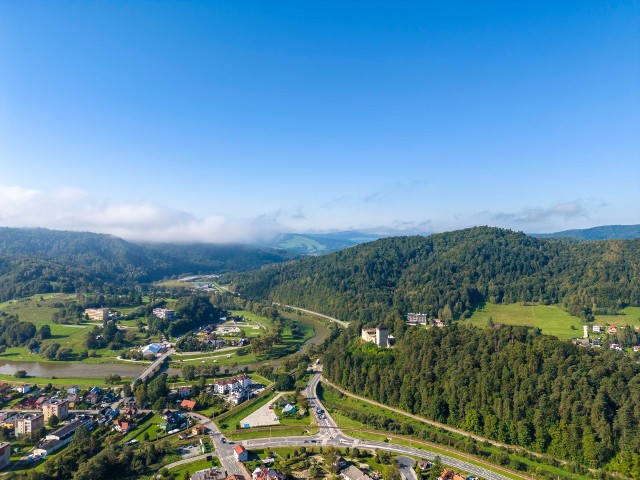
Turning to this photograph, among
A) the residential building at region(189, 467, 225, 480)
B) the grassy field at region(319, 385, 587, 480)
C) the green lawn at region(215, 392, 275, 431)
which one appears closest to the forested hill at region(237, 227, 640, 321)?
the grassy field at region(319, 385, 587, 480)

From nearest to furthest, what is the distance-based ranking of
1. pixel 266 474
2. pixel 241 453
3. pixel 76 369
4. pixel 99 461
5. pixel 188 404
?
pixel 266 474, pixel 99 461, pixel 241 453, pixel 188 404, pixel 76 369

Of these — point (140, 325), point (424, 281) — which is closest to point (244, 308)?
point (140, 325)

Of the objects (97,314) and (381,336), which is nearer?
(381,336)

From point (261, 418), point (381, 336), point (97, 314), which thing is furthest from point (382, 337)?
point (97, 314)

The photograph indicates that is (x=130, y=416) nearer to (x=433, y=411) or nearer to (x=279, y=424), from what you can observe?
(x=279, y=424)

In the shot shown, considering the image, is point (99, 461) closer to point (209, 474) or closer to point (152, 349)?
point (209, 474)

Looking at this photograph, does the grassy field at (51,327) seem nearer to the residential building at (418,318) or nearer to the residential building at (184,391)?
the residential building at (184,391)

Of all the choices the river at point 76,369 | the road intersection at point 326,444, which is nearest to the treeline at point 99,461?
the road intersection at point 326,444
